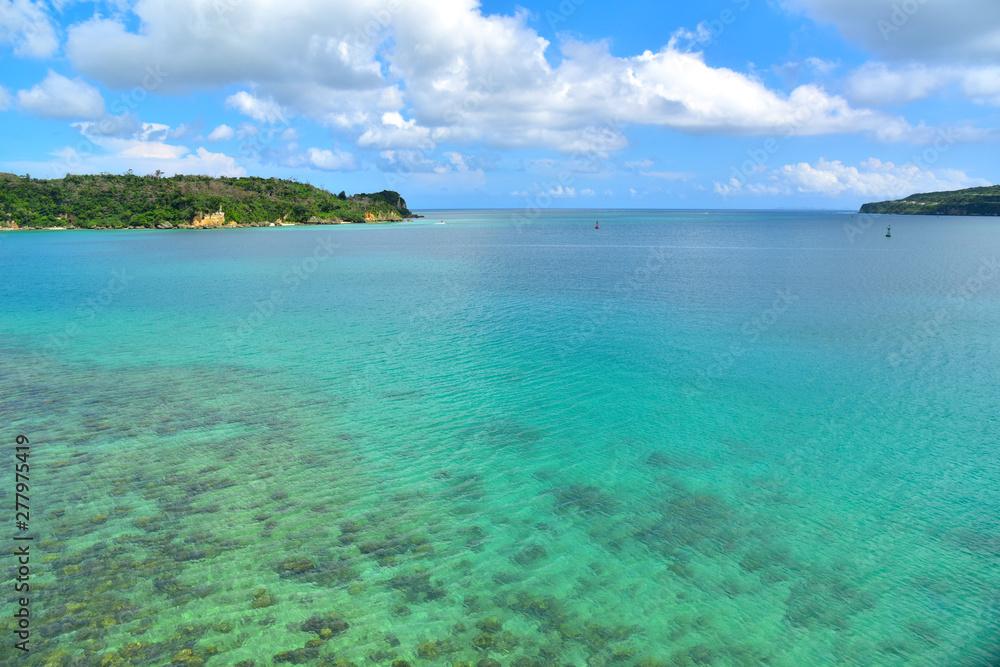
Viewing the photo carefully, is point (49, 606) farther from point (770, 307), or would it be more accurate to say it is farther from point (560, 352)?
point (770, 307)

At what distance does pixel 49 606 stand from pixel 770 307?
1436 inches

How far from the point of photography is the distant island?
140 meters

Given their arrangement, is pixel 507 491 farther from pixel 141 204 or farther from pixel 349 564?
pixel 141 204

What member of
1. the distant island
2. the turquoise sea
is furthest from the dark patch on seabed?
the distant island

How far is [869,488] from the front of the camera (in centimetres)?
1298

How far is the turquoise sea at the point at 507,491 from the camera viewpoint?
846 cm

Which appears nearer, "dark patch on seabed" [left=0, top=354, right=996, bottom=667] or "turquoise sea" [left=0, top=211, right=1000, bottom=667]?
"dark patch on seabed" [left=0, top=354, right=996, bottom=667]

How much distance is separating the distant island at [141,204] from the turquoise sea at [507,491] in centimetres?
13837

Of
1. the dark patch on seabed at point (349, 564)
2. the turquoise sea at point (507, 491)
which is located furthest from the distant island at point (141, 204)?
the dark patch on seabed at point (349, 564)

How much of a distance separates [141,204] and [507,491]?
175 m

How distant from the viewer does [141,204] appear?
151000mm

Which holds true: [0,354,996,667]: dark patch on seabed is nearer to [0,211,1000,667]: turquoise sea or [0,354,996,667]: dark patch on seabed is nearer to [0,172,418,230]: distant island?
[0,211,1000,667]: turquoise sea

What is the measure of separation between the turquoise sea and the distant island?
13837 cm

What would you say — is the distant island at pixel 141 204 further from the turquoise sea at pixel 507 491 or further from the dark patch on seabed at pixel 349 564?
the dark patch on seabed at pixel 349 564
